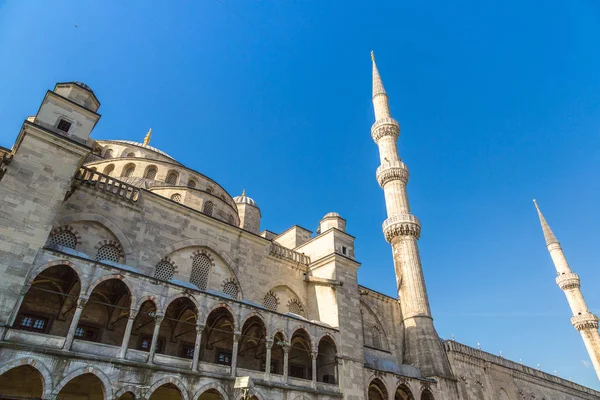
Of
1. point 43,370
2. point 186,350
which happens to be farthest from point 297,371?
point 43,370

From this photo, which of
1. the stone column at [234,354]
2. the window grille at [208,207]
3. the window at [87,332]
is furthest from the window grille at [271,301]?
the window at [87,332]

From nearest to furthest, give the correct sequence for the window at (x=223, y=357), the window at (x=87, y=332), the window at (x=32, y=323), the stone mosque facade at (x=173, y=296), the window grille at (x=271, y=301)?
the stone mosque facade at (x=173, y=296) < the window at (x=32, y=323) < the window at (x=87, y=332) < the window at (x=223, y=357) < the window grille at (x=271, y=301)

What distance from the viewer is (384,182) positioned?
2955 centimetres

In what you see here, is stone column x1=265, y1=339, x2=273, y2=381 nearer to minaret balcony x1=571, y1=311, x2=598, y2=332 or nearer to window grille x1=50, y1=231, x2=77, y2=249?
window grille x1=50, y1=231, x2=77, y2=249

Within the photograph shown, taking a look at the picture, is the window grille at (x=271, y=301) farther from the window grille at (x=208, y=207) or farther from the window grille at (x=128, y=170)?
the window grille at (x=128, y=170)

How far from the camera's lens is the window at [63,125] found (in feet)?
43.9

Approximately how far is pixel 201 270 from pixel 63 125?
25.1 ft

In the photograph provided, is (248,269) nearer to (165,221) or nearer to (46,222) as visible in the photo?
(165,221)

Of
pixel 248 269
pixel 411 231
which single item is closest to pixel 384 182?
pixel 411 231

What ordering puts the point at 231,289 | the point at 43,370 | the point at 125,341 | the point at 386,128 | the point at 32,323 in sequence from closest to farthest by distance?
the point at 43,370 → the point at 125,341 → the point at 32,323 → the point at 231,289 → the point at 386,128

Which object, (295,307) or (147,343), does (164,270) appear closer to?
(147,343)

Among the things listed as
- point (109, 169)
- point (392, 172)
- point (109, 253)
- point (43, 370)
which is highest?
point (392, 172)

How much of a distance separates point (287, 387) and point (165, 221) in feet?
26.9

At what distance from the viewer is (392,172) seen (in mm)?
28906
